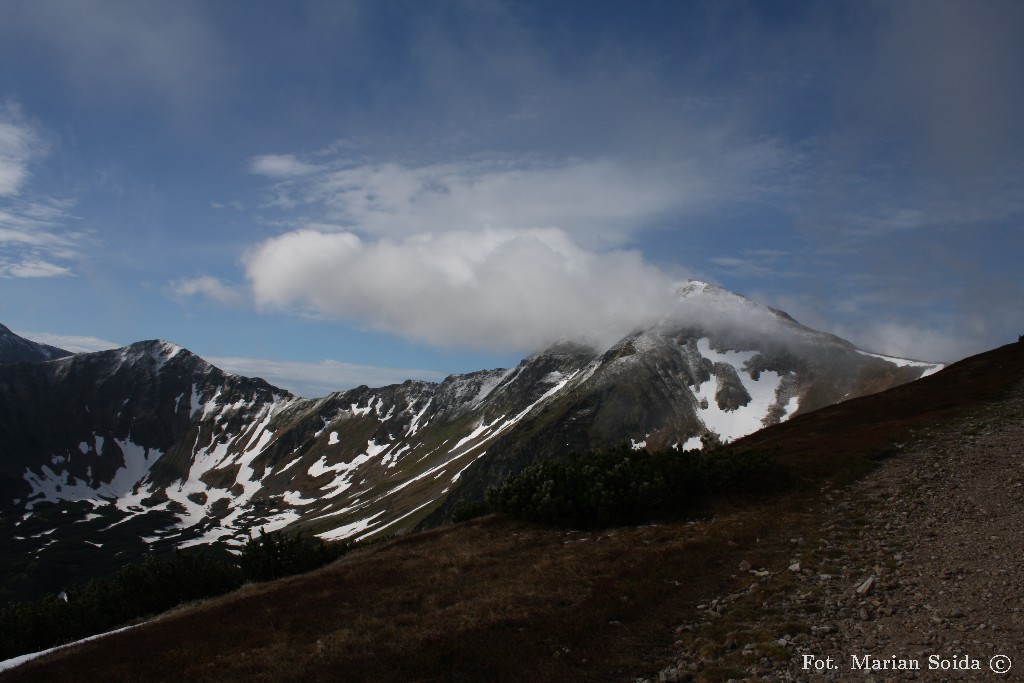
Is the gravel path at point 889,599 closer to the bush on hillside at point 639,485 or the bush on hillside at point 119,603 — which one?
the bush on hillside at point 639,485

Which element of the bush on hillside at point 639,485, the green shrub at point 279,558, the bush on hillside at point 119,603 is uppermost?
the bush on hillside at point 639,485

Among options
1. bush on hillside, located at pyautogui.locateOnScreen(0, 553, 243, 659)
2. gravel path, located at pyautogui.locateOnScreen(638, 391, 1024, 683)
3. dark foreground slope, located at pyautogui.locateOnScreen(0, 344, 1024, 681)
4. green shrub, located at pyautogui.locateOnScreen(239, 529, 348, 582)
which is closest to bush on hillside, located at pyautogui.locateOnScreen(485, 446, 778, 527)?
dark foreground slope, located at pyautogui.locateOnScreen(0, 344, 1024, 681)

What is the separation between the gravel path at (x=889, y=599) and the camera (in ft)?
37.6

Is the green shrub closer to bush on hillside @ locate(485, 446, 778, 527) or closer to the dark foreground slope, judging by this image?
the dark foreground slope

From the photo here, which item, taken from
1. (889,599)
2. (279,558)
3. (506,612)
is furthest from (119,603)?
(889,599)

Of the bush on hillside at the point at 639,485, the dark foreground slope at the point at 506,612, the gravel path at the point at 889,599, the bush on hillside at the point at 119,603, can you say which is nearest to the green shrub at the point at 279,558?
the bush on hillside at the point at 119,603

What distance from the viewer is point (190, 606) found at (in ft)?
83.5

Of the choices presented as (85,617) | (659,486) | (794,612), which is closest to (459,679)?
(794,612)

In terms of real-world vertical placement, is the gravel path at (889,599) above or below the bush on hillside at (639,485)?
below

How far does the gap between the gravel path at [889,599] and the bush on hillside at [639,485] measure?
4.68 meters

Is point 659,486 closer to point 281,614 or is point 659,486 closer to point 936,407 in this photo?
point 281,614

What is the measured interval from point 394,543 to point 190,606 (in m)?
9.35

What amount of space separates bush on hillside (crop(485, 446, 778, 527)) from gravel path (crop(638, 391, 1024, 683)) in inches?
184

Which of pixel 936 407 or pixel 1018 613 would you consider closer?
pixel 1018 613
